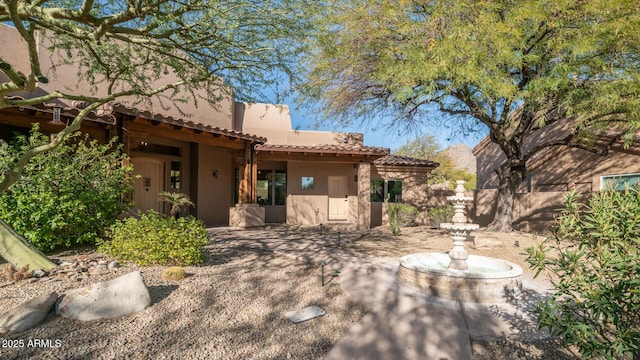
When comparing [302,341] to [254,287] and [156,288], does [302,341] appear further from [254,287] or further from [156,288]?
[156,288]

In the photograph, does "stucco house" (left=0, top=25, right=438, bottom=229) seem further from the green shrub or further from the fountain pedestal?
the fountain pedestal

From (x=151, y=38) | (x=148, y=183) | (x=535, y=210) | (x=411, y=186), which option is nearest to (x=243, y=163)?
(x=148, y=183)

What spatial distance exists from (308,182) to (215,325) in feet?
35.2

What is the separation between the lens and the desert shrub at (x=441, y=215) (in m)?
13.3

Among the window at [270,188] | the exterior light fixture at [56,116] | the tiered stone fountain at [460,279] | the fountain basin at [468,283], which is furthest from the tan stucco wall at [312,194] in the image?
the fountain basin at [468,283]

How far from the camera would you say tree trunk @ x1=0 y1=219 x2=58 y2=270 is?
4.63m

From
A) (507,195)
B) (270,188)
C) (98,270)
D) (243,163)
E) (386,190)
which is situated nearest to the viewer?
(98,270)

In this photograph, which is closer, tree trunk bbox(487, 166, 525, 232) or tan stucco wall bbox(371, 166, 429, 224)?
tree trunk bbox(487, 166, 525, 232)

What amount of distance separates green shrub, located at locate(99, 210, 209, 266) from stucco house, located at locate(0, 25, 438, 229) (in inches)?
119

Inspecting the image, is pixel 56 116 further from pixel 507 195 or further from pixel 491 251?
pixel 507 195

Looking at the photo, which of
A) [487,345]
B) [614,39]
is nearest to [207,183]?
[487,345]

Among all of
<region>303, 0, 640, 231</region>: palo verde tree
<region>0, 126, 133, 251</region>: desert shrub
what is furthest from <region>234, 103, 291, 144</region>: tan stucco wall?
<region>0, 126, 133, 251</region>: desert shrub

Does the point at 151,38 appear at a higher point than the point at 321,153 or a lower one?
higher

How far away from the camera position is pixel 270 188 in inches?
562
